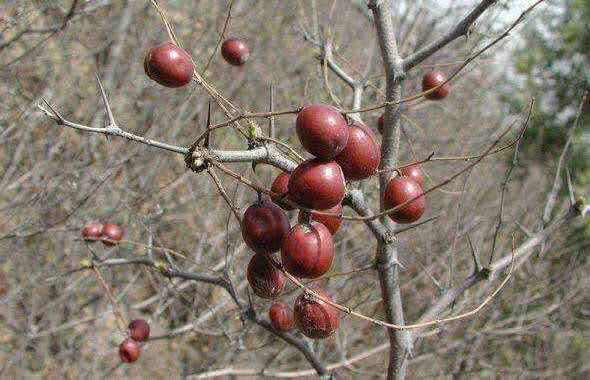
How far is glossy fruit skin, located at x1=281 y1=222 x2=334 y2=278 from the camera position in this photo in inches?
49.9

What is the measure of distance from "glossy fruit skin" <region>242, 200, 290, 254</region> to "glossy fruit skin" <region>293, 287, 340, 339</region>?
10.0 inches

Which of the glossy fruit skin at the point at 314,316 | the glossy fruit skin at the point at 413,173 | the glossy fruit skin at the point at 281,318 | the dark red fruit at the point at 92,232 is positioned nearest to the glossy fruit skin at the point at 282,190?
the glossy fruit skin at the point at 314,316

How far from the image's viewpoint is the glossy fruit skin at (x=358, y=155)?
134cm

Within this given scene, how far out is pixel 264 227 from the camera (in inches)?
51.4

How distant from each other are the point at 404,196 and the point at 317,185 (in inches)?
16.4

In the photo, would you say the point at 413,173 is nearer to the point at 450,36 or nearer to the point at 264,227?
the point at 450,36

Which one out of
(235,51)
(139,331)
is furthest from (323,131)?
(139,331)

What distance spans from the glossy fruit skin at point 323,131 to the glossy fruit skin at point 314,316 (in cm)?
45

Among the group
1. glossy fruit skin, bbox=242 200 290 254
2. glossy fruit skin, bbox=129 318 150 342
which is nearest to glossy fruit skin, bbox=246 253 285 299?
glossy fruit skin, bbox=242 200 290 254

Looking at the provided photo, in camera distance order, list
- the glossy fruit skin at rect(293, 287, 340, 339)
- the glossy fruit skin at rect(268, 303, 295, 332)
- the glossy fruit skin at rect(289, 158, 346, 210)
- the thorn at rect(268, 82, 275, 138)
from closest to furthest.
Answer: the glossy fruit skin at rect(289, 158, 346, 210)
the glossy fruit skin at rect(293, 287, 340, 339)
the thorn at rect(268, 82, 275, 138)
the glossy fruit skin at rect(268, 303, 295, 332)

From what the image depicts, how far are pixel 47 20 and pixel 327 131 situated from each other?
471 cm

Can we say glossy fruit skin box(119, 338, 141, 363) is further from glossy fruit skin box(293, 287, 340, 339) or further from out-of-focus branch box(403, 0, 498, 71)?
out-of-focus branch box(403, 0, 498, 71)

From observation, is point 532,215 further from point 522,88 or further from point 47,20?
point 522,88

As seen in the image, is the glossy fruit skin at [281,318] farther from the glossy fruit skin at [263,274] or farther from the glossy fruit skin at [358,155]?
the glossy fruit skin at [358,155]
